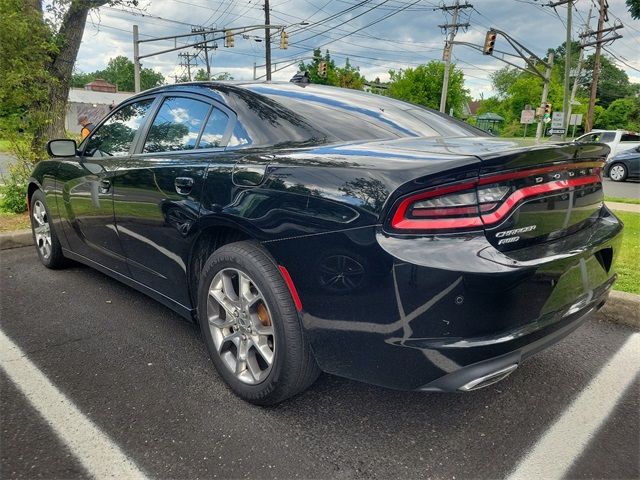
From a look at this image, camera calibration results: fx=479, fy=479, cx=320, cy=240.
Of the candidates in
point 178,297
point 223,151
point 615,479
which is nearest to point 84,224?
point 178,297

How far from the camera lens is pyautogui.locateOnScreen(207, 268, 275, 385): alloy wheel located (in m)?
2.25

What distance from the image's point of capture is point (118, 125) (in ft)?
11.8

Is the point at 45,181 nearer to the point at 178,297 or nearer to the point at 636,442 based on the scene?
the point at 178,297

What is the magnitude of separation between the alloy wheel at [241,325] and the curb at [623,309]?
267 cm

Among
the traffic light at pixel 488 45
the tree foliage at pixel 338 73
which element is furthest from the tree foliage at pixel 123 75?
the traffic light at pixel 488 45

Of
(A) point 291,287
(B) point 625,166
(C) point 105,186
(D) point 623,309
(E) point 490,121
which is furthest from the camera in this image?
(E) point 490,121

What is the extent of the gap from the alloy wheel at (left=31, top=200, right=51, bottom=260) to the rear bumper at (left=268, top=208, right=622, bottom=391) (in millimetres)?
3327

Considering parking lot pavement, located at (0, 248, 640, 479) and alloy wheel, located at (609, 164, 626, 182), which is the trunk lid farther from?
alloy wheel, located at (609, 164, 626, 182)

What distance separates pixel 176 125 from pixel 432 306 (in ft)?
6.73

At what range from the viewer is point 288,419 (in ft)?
7.41

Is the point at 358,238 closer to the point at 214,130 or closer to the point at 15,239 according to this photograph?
the point at 214,130

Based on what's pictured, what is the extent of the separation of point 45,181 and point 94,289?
3.57ft

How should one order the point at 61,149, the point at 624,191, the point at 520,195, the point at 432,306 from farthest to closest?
the point at 624,191 → the point at 61,149 → the point at 520,195 → the point at 432,306

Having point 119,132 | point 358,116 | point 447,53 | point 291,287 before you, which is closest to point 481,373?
point 291,287
